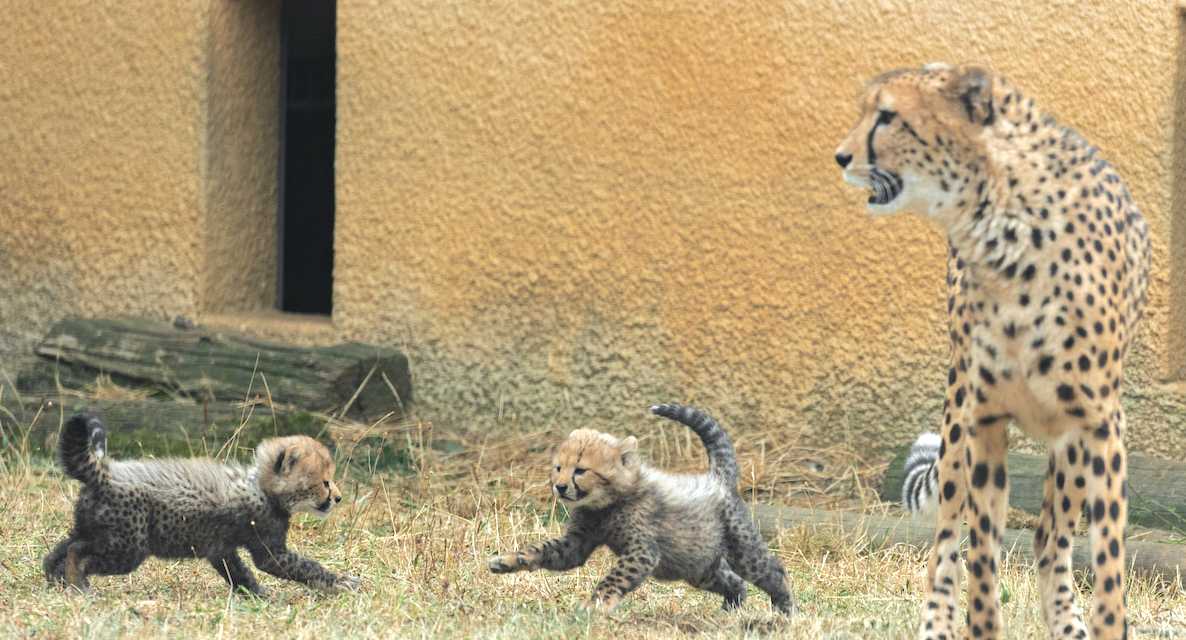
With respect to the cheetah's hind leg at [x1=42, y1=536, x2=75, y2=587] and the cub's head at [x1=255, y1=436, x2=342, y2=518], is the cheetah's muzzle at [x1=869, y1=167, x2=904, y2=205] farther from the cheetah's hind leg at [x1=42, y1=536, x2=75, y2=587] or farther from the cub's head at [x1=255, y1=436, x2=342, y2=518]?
the cheetah's hind leg at [x1=42, y1=536, x2=75, y2=587]

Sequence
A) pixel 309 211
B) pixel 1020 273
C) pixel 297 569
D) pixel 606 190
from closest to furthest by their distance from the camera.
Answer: pixel 1020 273
pixel 297 569
pixel 606 190
pixel 309 211

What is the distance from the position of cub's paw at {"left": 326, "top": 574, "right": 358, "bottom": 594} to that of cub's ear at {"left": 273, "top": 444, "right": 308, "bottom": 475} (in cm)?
38

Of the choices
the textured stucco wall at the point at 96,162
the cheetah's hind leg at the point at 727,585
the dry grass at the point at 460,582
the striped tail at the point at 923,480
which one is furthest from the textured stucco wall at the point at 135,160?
Result: the striped tail at the point at 923,480

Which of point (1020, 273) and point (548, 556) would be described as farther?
point (548, 556)

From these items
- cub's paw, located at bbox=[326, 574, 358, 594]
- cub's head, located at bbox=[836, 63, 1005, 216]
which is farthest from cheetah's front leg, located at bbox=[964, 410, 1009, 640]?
cub's paw, located at bbox=[326, 574, 358, 594]

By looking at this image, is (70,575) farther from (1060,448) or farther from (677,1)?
(677,1)

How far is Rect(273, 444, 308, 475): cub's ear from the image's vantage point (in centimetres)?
386

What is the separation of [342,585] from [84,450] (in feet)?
2.89

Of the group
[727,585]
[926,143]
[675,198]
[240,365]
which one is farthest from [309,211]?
[926,143]

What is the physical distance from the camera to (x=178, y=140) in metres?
7.00

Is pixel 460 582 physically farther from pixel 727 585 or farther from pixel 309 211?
pixel 309 211

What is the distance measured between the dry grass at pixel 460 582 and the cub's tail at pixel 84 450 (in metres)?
0.36

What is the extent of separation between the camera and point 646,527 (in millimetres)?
3711

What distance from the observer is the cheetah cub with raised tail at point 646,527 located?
144 inches
